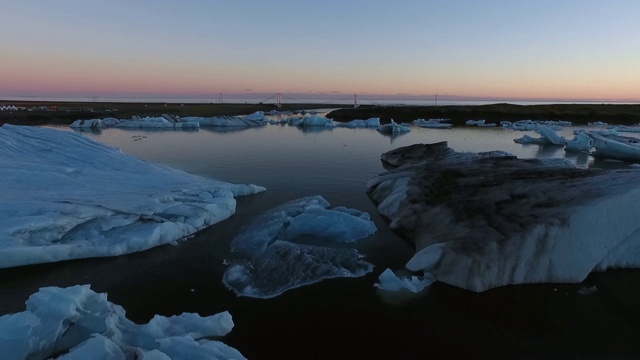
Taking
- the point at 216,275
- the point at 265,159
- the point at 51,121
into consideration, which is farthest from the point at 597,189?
the point at 51,121

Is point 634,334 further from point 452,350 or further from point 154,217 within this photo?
point 154,217

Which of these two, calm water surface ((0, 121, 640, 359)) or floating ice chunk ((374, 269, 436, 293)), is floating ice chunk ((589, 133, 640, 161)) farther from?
floating ice chunk ((374, 269, 436, 293))

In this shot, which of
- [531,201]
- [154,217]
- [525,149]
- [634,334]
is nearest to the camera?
[634,334]

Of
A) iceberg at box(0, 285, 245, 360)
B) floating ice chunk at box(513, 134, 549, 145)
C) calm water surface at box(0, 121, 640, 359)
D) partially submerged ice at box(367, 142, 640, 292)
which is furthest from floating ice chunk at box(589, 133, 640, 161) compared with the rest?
iceberg at box(0, 285, 245, 360)

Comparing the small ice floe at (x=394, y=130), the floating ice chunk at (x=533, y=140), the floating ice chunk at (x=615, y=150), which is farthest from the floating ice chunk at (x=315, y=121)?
the floating ice chunk at (x=615, y=150)

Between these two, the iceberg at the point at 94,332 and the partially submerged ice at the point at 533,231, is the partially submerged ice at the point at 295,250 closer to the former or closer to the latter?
the partially submerged ice at the point at 533,231

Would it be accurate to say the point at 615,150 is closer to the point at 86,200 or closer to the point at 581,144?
the point at 581,144

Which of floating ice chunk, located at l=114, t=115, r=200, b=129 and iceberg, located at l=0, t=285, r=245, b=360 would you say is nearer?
iceberg, located at l=0, t=285, r=245, b=360
